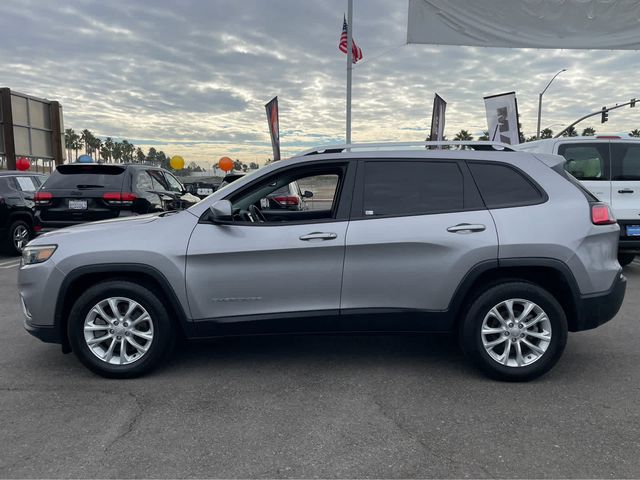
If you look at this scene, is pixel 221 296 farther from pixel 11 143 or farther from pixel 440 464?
pixel 11 143

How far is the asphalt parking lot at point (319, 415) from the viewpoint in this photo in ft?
9.08

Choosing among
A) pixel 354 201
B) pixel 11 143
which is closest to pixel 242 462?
pixel 354 201

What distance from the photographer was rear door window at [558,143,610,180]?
7.66m

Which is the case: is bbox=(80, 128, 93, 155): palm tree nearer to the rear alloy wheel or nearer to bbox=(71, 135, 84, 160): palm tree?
bbox=(71, 135, 84, 160): palm tree

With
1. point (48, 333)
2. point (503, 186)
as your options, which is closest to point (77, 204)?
point (48, 333)

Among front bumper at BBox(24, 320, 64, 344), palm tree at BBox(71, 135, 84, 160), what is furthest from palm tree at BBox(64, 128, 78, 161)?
front bumper at BBox(24, 320, 64, 344)

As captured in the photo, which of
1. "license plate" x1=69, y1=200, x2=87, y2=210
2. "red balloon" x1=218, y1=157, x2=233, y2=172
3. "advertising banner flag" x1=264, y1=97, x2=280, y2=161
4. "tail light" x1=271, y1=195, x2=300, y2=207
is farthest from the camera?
"red balloon" x1=218, y1=157, x2=233, y2=172

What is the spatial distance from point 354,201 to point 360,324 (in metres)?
0.93

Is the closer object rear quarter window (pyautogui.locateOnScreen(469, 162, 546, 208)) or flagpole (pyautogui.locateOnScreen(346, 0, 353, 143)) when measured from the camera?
rear quarter window (pyautogui.locateOnScreen(469, 162, 546, 208))

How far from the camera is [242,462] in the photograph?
278 cm

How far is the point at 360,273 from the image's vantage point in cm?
382

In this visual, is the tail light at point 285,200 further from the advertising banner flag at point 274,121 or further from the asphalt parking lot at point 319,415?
the advertising banner flag at point 274,121

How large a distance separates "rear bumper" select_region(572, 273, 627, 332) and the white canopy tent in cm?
842

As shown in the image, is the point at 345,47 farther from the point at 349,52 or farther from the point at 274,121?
the point at 274,121
